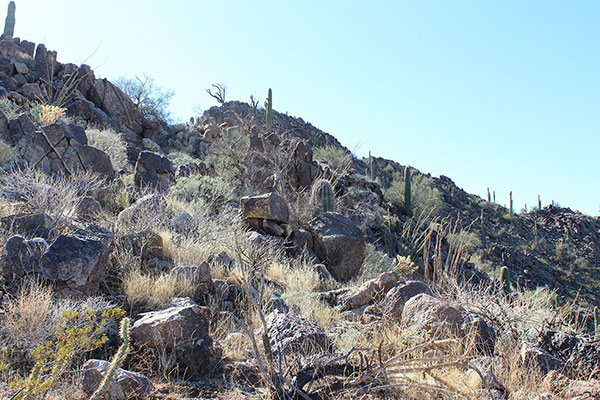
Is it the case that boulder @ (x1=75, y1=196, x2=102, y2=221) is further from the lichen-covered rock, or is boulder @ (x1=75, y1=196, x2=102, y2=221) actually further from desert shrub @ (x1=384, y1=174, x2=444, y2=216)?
desert shrub @ (x1=384, y1=174, x2=444, y2=216)

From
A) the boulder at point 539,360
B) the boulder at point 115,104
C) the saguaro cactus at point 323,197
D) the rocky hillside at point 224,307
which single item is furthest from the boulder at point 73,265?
the boulder at point 115,104

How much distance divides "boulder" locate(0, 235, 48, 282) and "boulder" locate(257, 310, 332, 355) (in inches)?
82.7

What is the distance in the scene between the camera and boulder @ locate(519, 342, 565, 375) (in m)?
3.36

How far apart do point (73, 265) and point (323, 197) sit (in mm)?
7325

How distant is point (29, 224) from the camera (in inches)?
192

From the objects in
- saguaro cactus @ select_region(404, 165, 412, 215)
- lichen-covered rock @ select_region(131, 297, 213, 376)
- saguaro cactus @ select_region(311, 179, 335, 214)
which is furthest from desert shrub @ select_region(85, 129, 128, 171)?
saguaro cactus @ select_region(404, 165, 412, 215)

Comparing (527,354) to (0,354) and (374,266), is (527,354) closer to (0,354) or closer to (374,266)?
(0,354)

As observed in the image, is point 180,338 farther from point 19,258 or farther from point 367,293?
point 367,293

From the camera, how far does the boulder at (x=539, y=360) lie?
3.36m

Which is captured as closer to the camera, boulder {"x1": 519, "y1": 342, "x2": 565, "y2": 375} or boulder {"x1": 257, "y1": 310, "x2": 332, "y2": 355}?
boulder {"x1": 519, "y1": 342, "x2": 565, "y2": 375}

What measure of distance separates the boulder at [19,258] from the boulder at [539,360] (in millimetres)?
4072

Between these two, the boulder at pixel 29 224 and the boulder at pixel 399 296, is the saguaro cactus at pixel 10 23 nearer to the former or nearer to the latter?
the boulder at pixel 29 224

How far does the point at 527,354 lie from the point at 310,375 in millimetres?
1718

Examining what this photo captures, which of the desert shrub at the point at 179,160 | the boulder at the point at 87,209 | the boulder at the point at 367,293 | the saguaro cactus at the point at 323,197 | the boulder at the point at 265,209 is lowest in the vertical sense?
the boulder at the point at 367,293
